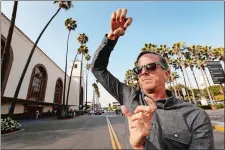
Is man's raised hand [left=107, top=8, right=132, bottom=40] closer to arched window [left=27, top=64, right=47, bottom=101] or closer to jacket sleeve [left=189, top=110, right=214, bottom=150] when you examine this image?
jacket sleeve [left=189, top=110, right=214, bottom=150]

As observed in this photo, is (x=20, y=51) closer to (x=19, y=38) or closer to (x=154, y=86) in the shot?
(x=19, y=38)

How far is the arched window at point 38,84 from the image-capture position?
29.3 meters

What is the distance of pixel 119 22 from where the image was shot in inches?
53.4

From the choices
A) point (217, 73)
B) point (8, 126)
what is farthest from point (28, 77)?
point (217, 73)

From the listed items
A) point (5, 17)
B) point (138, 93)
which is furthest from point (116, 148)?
point (5, 17)

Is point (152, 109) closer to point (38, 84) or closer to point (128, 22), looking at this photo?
point (128, 22)

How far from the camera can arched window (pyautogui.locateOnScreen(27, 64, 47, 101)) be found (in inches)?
1155

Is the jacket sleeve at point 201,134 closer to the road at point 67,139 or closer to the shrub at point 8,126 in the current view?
the road at point 67,139

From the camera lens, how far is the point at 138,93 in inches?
64.2

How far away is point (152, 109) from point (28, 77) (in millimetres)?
31365

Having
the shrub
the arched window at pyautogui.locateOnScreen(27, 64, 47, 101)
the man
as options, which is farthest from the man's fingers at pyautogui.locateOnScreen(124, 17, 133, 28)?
the arched window at pyautogui.locateOnScreen(27, 64, 47, 101)

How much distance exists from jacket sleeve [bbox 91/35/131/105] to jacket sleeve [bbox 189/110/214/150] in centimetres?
75

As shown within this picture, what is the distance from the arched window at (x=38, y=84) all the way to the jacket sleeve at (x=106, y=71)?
30.3 metres

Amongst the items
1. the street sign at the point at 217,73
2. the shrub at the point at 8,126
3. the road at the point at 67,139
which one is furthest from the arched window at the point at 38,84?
the street sign at the point at 217,73
